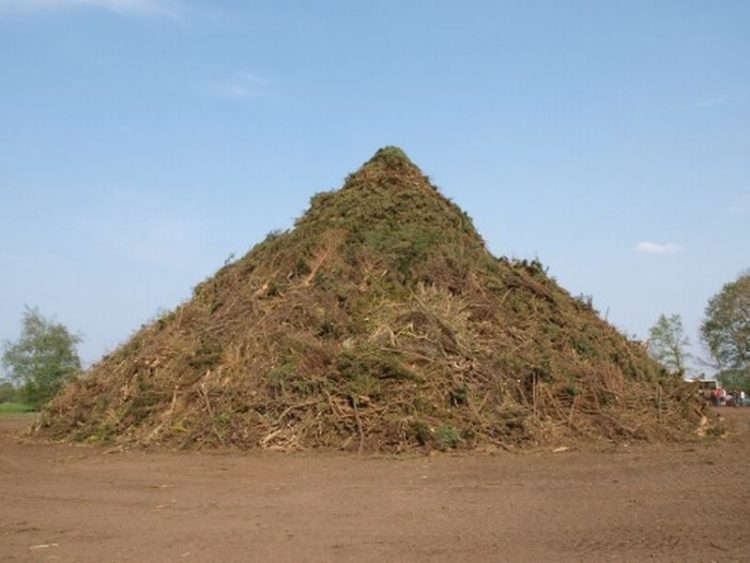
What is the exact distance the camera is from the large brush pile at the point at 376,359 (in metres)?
15.5

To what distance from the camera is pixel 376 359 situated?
16.0m

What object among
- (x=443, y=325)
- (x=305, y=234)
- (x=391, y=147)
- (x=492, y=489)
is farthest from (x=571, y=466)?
(x=391, y=147)

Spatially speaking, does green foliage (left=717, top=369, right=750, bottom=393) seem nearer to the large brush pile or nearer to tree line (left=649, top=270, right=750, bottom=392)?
tree line (left=649, top=270, right=750, bottom=392)

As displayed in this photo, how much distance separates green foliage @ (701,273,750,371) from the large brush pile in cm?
3491

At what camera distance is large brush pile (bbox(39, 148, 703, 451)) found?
1548cm

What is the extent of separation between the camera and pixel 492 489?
1052 cm

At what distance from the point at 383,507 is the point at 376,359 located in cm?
676

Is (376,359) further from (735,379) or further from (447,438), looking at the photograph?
(735,379)

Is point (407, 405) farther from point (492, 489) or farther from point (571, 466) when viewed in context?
point (492, 489)

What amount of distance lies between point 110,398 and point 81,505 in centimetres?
884

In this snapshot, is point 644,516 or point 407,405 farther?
point 407,405

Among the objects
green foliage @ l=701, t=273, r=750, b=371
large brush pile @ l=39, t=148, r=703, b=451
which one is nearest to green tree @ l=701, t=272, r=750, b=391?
green foliage @ l=701, t=273, r=750, b=371

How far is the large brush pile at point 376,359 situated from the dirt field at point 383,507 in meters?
1.15

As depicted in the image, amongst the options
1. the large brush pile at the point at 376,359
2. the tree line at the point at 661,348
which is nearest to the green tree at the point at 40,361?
the tree line at the point at 661,348
